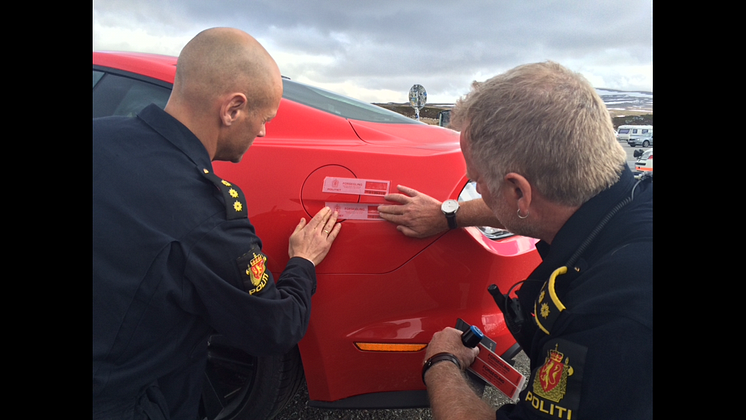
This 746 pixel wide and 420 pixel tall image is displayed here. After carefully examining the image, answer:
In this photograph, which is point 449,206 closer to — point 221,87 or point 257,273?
point 257,273

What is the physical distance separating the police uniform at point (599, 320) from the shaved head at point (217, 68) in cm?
99

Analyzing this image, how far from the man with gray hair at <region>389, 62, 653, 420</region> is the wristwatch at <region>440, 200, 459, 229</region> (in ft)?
0.71

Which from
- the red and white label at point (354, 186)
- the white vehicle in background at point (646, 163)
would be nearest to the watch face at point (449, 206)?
the red and white label at point (354, 186)

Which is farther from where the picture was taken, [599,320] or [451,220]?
[451,220]

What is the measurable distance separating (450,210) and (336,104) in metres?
0.82

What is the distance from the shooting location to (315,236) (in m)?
1.41

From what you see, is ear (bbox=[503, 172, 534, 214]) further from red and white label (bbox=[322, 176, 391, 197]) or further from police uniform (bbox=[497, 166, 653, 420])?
red and white label (bbox=[322, 176, 391, 197])

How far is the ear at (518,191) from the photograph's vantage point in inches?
44.3

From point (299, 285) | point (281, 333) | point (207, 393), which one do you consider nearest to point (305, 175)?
point (299, 285)

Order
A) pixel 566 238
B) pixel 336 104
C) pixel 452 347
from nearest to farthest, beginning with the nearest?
1. pixel 566 238
2. pixel 452 347
3. pixel 336 104

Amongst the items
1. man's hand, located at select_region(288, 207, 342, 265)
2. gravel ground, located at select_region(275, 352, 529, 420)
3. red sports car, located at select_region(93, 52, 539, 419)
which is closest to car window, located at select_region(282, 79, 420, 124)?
red sports car, located at select_region(93, 52, 539, 419)

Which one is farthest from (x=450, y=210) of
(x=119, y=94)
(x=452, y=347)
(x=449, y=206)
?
(x=119, y=94)

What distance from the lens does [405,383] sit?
5.24ft

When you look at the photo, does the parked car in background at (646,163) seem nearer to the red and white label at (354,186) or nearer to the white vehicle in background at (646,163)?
the white vehicle in background at (646,163)
